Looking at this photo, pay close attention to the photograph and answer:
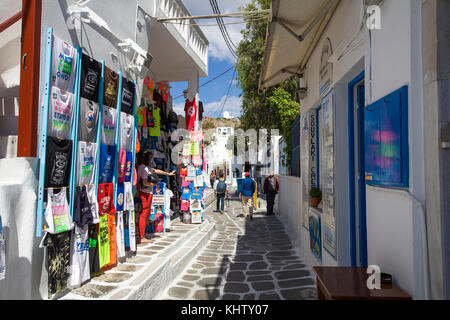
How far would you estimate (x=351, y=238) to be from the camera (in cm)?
411

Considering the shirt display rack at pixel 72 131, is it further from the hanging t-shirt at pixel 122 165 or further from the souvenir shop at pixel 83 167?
the hanging t-shirt at pixel 122 165

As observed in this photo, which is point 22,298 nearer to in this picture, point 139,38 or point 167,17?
point 139,38

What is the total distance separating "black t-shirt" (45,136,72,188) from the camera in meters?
3.43

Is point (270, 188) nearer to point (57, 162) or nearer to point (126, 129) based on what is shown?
point (126, 129)

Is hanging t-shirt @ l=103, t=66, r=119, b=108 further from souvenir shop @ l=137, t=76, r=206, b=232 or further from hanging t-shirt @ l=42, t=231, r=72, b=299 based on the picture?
souvenir shop @ l=137, t=76, r=206, b=232

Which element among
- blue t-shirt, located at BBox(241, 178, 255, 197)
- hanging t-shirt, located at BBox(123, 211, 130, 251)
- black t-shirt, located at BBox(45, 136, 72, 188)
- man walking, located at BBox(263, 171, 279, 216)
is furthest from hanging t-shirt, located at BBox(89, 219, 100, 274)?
man walking, located at BBox(263, 171, 279, 216)

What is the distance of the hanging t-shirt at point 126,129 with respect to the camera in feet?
16.5

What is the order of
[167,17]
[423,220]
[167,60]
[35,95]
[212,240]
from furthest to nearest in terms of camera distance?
1. [167,60]
2. [212,240]
3. [167,17]
4. [35,95]
5. [423,220]

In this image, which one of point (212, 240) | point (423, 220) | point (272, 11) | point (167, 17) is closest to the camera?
point (423, 220)

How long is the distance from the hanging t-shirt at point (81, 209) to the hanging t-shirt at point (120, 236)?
0.89m

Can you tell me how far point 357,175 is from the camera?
4.12m

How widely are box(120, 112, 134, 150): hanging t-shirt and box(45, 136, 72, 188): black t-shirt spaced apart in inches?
51.3
